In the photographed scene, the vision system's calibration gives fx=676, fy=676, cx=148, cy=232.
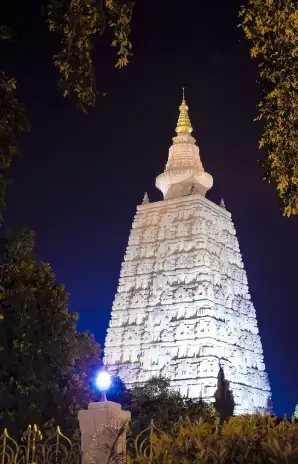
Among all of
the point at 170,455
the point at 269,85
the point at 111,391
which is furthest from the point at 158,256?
the point at 170,455

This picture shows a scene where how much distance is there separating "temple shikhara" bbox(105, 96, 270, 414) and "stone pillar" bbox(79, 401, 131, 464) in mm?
33218

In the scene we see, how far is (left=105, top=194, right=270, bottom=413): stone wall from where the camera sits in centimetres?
4366

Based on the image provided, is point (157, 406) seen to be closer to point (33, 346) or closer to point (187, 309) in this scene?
point (33, 346)

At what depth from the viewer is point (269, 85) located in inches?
433

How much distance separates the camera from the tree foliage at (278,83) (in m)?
10.6

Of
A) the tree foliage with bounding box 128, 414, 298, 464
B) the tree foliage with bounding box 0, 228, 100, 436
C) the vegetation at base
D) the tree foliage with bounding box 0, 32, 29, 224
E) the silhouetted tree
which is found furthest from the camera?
the silhouetted tree

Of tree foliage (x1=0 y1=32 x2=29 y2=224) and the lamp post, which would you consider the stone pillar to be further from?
tree foliage (x1=0 y1=32 x2=29 y2=224)

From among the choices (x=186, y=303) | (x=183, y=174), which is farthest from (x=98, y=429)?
(x=183, y=174)

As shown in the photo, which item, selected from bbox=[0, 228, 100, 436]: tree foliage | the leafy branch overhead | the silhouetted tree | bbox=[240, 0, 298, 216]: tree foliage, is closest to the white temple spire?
the silhouetted tree

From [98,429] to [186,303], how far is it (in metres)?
36.4

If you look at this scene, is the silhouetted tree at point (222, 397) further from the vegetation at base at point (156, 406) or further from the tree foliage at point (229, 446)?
the tree foliage at point (229, 446)

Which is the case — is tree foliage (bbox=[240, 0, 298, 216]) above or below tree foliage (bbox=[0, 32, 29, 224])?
above

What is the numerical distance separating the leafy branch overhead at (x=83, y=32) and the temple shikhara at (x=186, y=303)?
3463cm

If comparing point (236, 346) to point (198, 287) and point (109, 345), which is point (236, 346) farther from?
point (109, 345)
